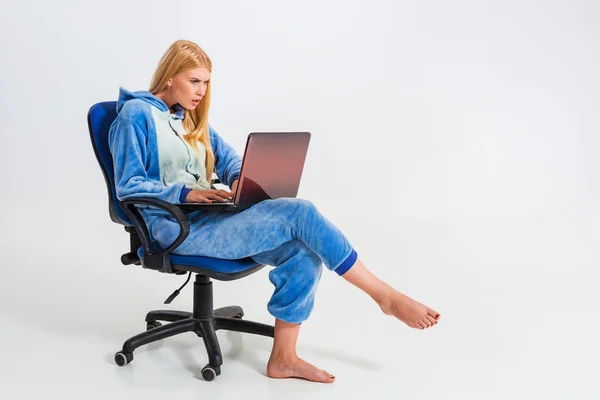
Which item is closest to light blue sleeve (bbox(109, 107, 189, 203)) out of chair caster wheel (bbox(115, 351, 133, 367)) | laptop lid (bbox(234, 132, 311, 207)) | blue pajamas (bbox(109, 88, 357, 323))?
blue pajamas (bbox(109, 88, 357, 323))

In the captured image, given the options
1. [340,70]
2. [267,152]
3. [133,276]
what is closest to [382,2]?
[340,70]

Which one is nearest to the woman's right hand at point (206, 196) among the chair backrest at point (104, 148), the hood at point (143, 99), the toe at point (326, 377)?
the chair backrest at point (104, 148)

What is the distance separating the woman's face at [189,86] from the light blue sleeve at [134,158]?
0.20 meters

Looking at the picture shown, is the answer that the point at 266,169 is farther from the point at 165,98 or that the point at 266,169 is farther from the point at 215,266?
the point at 165,98

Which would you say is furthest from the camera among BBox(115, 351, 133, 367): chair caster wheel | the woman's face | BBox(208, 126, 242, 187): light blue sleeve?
BBox(208, 126, 242, 187): light blue sleeve

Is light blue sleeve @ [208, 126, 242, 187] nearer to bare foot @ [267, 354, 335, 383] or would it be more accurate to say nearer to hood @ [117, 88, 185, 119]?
hood @ [117, 88, 185, 119]

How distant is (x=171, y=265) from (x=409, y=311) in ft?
2.80

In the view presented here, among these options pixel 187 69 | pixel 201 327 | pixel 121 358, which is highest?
pixel 187 69

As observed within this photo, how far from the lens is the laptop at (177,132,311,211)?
2.81 meters

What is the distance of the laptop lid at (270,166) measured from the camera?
2809mm

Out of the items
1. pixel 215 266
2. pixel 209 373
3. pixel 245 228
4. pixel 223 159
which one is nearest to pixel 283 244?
pixel 245 228

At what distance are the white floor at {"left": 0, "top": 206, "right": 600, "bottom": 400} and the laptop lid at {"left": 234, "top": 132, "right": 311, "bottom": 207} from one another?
64 cm

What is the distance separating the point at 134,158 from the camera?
2.94 meters

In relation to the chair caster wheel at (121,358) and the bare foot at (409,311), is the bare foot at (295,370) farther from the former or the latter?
the chair caster wheel at (121,358)
